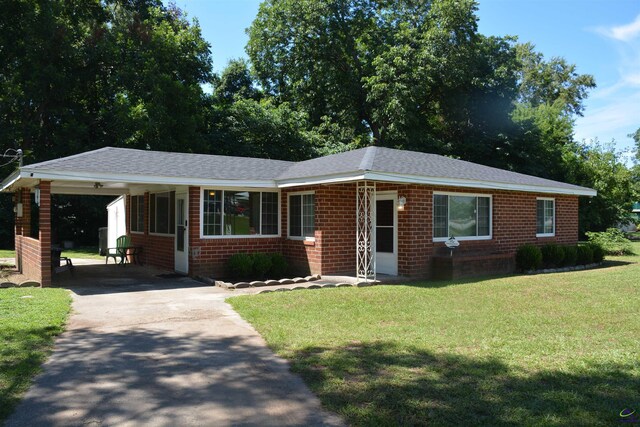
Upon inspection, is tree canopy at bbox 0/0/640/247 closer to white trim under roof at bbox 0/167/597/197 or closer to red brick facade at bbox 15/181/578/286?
red brick facade at bbox 15/181/578/286

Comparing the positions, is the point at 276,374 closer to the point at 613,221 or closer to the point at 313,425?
the point at 313,425

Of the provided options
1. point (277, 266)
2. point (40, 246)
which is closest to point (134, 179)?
point (40, 246)

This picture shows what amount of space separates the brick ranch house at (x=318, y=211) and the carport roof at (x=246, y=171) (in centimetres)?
3

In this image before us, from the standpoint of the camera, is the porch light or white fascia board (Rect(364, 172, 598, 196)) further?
the porch light

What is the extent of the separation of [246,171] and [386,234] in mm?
4299

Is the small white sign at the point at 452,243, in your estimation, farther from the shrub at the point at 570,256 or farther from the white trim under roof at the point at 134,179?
the shrub at the point at 570,256

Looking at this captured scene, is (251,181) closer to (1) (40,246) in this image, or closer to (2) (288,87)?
(1) (40,246)

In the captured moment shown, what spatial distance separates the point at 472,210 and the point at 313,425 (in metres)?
11.4

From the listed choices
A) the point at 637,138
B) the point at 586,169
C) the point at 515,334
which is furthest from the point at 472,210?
the point at 637,138

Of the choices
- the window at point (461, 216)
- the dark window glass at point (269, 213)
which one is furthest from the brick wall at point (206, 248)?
the window at point (461, 216)

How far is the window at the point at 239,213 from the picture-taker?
1313 centimetres

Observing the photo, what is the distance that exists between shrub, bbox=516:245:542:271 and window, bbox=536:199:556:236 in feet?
7.36

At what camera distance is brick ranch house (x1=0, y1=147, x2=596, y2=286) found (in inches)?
470

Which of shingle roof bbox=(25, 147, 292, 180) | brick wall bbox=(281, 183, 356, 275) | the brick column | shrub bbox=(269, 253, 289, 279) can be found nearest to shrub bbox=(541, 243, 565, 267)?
brick wall bbox=(281, 183, 356, 275)
